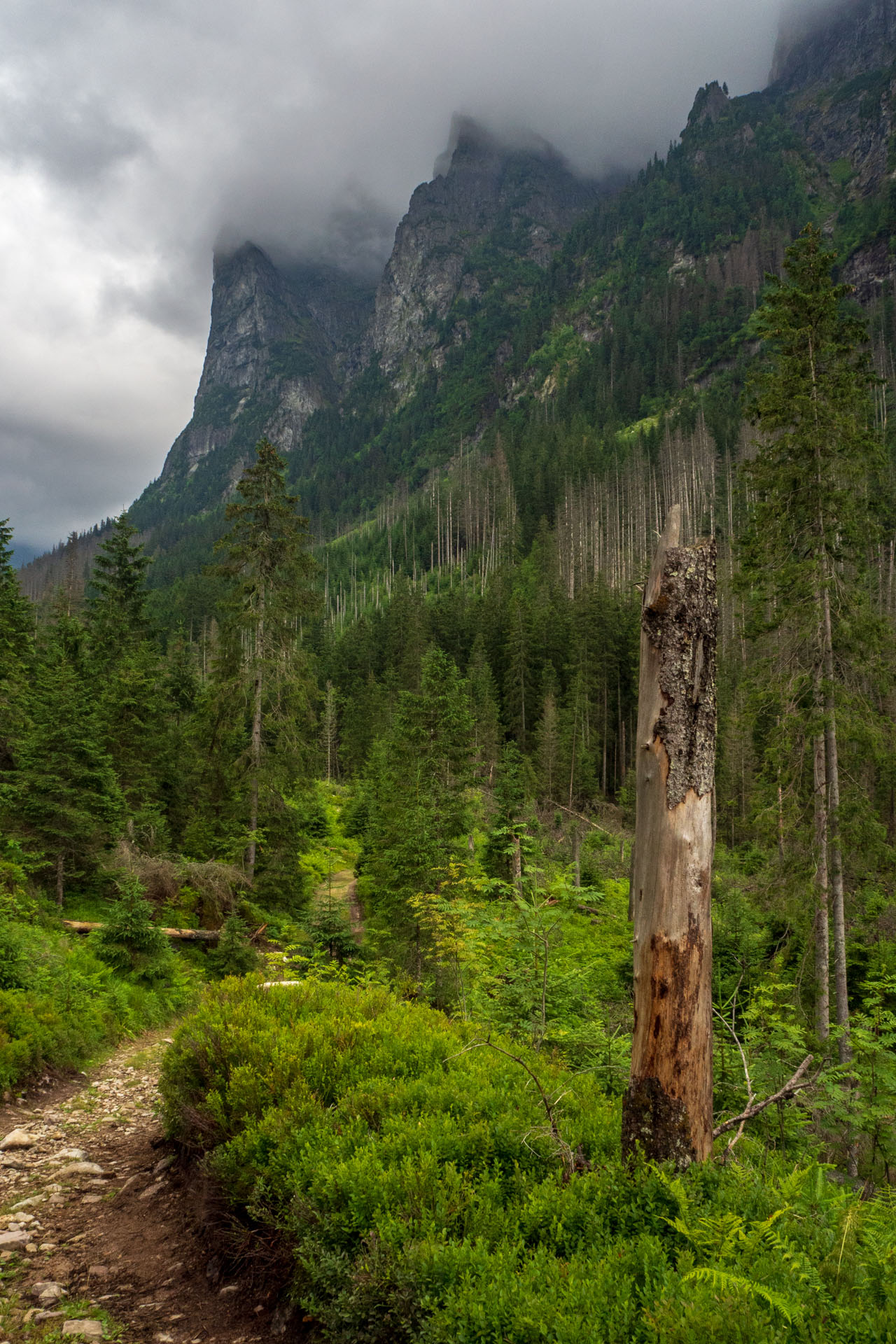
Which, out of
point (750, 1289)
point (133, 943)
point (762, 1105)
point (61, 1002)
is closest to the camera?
point (750, 1289)

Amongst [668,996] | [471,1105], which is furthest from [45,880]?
[668,996]

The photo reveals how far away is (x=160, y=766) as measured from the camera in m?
19.3

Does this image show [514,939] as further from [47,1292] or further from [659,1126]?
[47,1292]

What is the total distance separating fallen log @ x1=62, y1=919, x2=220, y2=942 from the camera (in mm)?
12250

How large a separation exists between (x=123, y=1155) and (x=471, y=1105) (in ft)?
12.5

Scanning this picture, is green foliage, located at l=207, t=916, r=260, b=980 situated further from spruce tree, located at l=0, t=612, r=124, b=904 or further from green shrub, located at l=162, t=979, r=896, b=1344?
green shrub, located at l=162, t=979, r=896, b=1344

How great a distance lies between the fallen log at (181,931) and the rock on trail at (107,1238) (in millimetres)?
5881

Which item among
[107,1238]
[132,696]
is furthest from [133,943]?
[132,696]

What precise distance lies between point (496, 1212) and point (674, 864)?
1981 mm

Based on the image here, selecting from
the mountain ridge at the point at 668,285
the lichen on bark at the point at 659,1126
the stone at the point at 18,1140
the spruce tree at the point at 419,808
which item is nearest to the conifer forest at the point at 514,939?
the lichen on bark at the point at 659,1126

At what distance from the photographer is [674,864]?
3590mm

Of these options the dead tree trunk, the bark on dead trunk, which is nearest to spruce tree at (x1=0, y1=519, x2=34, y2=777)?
the dead tree trunk

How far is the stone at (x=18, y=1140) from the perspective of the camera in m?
5.75

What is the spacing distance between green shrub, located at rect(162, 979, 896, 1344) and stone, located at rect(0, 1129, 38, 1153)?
181 cm
